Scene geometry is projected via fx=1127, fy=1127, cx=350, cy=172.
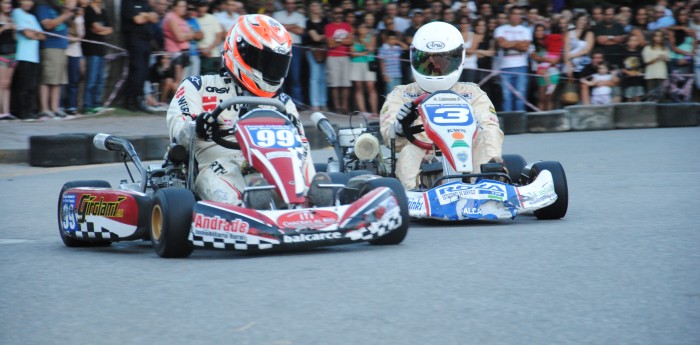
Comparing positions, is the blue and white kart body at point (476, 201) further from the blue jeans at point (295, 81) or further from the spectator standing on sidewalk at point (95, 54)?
the blue jeans at point (295, 81)

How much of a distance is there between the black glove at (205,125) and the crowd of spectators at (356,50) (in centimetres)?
678

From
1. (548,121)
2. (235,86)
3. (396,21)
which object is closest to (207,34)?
(396,21)

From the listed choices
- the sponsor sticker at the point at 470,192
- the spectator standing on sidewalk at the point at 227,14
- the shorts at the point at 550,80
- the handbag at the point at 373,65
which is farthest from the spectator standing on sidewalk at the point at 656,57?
the sponsor sticker at the point at 470,192

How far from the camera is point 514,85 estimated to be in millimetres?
16203

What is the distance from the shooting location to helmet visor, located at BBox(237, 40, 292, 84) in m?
6.62

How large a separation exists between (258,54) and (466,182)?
181 cm

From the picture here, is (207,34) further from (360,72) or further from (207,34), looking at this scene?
(360,72)

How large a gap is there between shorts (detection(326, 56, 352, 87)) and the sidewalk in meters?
0.48

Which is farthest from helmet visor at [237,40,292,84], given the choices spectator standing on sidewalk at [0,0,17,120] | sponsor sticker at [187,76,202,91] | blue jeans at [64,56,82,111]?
blue jeans at [64,56,82,111]

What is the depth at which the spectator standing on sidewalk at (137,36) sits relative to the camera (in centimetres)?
1373

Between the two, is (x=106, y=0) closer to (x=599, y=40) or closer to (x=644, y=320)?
(x=599, y=40)

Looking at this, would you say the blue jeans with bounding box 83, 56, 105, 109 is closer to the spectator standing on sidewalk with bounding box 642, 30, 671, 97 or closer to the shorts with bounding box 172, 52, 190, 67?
the shorts with bounding box 172, 52, 190, 67

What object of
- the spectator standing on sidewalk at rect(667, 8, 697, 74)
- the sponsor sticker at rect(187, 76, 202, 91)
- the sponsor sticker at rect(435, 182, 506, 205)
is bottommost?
the sponsor sticker at rect(435, 182, 506, 205)

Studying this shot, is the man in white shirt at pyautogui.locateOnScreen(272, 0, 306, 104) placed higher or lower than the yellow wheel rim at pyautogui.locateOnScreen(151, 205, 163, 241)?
higher
